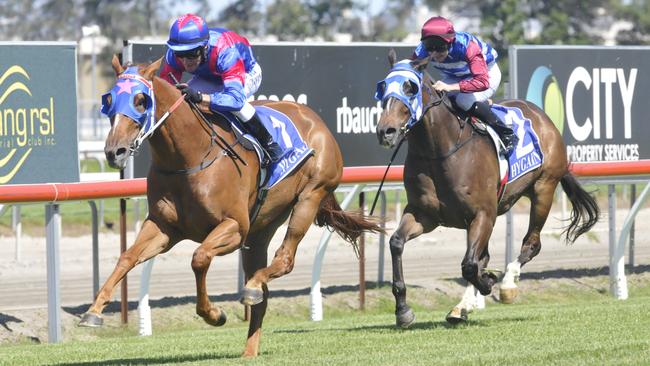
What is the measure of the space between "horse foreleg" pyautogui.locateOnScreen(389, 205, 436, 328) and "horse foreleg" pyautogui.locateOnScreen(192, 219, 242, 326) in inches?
70.9

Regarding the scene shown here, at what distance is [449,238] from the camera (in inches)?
698

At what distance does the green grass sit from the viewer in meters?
6.85

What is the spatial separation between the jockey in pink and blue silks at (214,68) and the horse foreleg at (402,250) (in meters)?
1.40

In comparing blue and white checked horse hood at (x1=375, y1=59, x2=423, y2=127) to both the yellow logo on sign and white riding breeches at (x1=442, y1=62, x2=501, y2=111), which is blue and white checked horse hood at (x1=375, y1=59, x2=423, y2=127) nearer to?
white riding breeches at (x1=442, y1=62, x2=501, y2=111)

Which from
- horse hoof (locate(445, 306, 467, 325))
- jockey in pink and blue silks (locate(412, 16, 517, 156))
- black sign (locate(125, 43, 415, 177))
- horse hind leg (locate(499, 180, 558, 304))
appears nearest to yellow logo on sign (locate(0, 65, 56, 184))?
black sign (locate(125, 43, 415, 177))

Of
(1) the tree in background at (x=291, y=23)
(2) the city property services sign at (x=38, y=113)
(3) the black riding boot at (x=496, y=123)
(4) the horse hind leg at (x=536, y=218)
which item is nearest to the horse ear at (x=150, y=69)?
(3) the black riding boot at (x=496, y=123)

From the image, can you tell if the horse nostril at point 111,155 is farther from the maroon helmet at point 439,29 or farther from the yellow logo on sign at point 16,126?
the yellow logo on sign at point 16,126

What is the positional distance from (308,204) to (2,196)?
2.17 meters

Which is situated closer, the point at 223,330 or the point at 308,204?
the point at 308,204

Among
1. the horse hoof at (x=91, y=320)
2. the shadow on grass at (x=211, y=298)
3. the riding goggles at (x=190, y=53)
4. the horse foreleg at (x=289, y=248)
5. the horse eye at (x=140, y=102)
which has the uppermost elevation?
the riding goggles at (x=190, y=53)

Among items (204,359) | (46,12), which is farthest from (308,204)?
(46,12)

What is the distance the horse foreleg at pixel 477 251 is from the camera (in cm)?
855

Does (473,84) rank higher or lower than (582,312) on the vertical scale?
higher

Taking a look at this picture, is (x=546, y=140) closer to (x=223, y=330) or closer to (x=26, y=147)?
(x=223, y=330)
